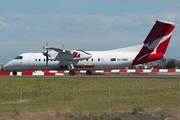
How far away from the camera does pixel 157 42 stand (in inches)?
1455

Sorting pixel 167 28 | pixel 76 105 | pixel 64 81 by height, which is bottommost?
pixel 76 105

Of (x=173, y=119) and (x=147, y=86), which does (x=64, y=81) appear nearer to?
(x=147, y=86)

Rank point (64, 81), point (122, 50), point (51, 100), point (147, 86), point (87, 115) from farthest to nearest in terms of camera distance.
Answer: point (122, 50) → point (64, 81) → point (147, 86) → point (51, 100) → point (87, 115)

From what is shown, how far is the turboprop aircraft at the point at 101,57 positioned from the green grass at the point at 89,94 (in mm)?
5622

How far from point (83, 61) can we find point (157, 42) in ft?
42.6

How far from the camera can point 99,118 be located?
642 inches

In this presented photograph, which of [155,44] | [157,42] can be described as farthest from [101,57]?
[157,42]

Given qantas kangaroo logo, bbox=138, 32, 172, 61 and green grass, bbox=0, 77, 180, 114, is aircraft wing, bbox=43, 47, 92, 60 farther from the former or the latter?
qantas kangaroo logo, bbox=138, 32, 172, 61

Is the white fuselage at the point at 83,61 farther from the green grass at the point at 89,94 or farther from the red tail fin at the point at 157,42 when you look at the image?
the green grass at the point at 89,94

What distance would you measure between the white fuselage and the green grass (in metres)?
5.70

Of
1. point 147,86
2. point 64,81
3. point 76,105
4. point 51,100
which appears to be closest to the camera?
point 76,105

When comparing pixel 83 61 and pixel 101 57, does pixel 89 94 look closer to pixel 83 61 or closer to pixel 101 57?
pixel 101 57

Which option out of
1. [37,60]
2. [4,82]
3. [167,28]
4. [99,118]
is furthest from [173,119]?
[37,60]

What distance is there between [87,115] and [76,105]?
23.6 ft
